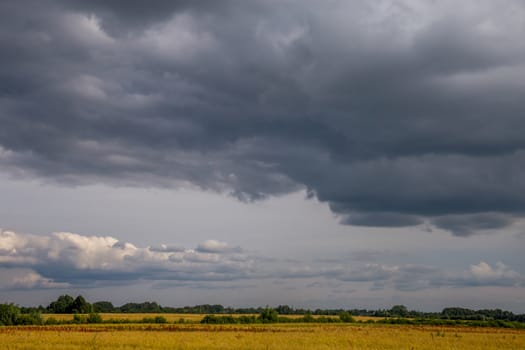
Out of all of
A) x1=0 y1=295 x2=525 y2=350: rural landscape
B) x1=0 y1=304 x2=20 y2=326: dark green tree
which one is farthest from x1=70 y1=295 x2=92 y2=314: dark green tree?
x1=0 y1=304 x2=20 y2=326: dark green tree

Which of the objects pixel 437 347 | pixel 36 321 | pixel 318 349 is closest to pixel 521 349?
pixel 437 347

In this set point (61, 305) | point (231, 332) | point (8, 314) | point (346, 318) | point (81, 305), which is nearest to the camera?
point (231, 332)

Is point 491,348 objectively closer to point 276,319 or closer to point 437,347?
point 437,347

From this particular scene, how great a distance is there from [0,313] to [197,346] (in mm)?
55223

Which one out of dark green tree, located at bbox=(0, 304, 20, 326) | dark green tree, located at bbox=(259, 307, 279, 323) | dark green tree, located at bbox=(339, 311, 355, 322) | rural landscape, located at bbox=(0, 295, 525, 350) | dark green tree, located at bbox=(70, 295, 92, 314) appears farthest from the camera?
dark green tree, located at bbox=(70, 295, 92, 314)

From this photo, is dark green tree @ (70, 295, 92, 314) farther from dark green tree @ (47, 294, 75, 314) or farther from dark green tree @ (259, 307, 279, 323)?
dark green tree @ (259, 307, 279, 323)

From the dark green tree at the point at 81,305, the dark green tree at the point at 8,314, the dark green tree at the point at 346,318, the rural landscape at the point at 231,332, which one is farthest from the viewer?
the dark green tree at the point at 81,305

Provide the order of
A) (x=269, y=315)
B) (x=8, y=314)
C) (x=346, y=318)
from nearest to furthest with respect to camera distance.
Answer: (x=8, y=314), (x=269, y=315), (x=346, y=318)

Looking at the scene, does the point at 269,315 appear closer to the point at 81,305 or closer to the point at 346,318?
the point at 346,318

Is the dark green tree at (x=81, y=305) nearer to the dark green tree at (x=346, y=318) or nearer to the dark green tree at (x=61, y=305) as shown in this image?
the dark green tree at (x=61, y=305)

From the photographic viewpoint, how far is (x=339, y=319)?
12212 cm

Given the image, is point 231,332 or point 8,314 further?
point 8,314

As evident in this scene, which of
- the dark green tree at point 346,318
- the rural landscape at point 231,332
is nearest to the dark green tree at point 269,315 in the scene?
the rural landscape at point 231,332

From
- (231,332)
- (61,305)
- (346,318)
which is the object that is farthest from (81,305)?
(231,332)
